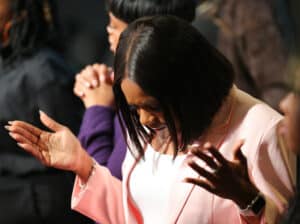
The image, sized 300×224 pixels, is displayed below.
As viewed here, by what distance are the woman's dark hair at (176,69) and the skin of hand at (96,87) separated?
0.41m

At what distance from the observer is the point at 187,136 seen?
5.36 ft

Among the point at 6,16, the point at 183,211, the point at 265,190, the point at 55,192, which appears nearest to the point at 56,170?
the point at 55,192

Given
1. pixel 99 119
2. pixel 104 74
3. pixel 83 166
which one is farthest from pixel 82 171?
pixel 104 74

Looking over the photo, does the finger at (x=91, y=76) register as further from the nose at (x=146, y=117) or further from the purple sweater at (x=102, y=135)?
the nose at (x=146, y=117)

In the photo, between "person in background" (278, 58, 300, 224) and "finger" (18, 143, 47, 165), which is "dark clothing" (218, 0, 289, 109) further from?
"person in background" (278, 58, 300, 224)

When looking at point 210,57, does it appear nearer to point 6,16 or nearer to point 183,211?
point 183,211

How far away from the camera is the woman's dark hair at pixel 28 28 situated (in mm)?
2238

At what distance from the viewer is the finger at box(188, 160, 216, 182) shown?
1439mm

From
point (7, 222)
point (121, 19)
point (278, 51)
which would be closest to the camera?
point (121, 19)

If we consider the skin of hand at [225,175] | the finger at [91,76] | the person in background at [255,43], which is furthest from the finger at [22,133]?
the person in background at [255,43]

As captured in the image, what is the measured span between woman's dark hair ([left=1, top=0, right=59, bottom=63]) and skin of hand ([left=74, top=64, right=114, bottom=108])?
0.79ft

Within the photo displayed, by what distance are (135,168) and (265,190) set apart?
0.32 m

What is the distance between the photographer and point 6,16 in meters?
2.25

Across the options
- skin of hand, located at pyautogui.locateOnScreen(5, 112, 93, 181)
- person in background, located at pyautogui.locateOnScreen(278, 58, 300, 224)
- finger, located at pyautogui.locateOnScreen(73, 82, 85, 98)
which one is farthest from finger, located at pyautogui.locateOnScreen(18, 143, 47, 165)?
person in background, located at pyautogui.locateOnScreen(278, 58, 300, 224)
